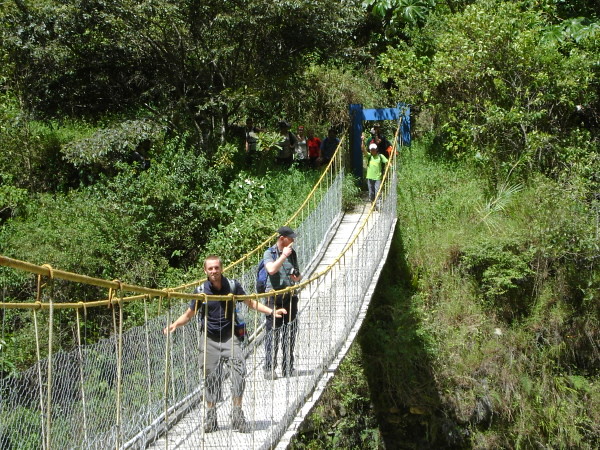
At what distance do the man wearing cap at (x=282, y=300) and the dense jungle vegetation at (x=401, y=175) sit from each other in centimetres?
333

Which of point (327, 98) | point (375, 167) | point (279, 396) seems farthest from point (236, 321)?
point (327, 98)

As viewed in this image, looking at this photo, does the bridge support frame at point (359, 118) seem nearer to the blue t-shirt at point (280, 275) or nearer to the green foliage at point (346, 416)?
the green foliage at point (346, 416)

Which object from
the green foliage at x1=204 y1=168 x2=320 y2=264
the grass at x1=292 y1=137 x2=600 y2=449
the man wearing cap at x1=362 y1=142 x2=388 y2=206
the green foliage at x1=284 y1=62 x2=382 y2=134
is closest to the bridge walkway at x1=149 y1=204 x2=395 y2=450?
the grass at x1=292 y1=137 x2=600 y2=449

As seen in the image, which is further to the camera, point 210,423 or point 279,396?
point 279,396

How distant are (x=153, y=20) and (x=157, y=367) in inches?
273

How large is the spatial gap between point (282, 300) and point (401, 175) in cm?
644

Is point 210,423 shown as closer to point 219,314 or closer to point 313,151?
point 219,314

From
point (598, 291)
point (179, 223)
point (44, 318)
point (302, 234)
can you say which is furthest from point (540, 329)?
point (44, 318)

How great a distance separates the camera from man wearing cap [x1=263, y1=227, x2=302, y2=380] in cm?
504

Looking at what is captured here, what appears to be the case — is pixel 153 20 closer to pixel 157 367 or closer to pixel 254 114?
pixel 254 114

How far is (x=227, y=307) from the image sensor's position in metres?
4.26

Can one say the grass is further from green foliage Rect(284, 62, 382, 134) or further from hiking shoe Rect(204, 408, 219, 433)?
hiking shoe Rect(204, 408, 219, 433)

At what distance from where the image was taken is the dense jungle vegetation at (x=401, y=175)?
8992 mm

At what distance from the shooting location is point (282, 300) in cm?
517
